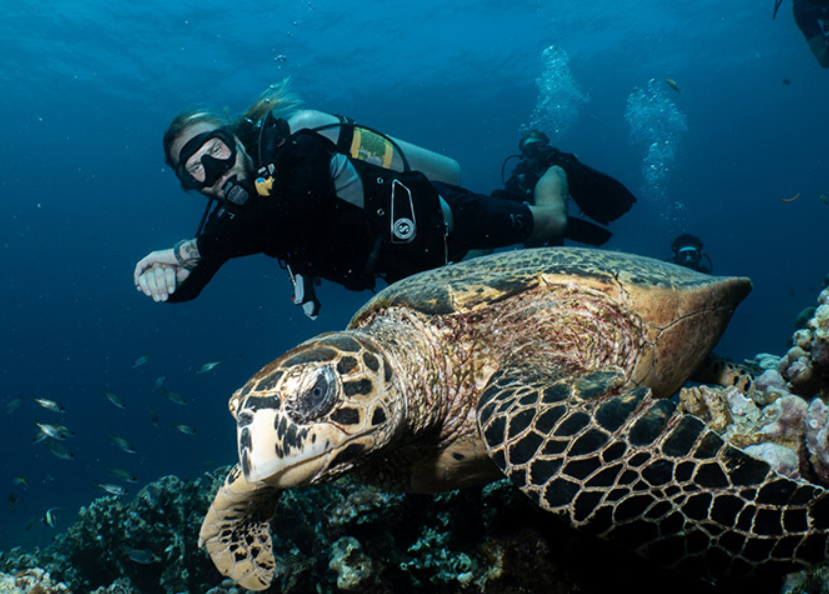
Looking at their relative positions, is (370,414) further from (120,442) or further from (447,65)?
(447,65)

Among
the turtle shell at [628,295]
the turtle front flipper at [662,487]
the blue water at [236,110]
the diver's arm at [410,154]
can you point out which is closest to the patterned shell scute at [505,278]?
the turtle shell at [628,295]

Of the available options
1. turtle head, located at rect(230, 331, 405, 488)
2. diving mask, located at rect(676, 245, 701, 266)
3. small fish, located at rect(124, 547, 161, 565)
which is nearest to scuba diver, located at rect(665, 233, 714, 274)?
diving mask, located at rect(676, 245, 701, 266)

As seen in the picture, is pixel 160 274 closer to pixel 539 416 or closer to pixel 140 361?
pixel 539 416

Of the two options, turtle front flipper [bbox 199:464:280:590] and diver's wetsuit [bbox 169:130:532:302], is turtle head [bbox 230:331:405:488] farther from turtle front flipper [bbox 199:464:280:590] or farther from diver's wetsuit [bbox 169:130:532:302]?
diver's wetsuit [bbox 169:130:532:302]

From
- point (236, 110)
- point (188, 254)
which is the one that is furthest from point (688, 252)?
point (236, 110)

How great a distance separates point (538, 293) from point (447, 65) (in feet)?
117

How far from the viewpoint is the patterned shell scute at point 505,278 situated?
8.16 ft

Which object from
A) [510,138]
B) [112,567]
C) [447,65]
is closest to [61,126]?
[447,65]

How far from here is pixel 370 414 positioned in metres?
1.83

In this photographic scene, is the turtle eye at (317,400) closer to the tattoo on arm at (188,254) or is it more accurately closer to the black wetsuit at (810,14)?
the tattoo on arm at (188,254)

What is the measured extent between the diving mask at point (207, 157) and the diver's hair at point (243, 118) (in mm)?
236

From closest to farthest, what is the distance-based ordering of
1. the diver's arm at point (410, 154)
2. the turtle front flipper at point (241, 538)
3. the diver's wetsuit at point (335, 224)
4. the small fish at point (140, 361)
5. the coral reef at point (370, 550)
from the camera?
1. the coral reef at point (370, 550)
2. the turtle front flipper at point (241, 538)
3. the diver's wetsuit at point (335, 224)
4. the diver's arm at point (410, 154)
5. the small fish at point (140, 361)

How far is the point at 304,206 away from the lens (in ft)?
13.1

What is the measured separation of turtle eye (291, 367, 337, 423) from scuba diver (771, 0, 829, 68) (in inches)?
455
